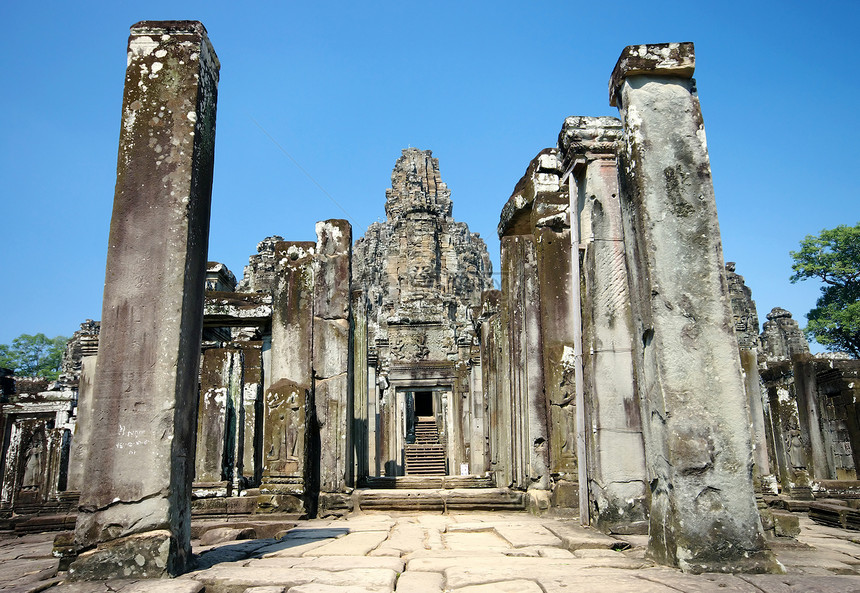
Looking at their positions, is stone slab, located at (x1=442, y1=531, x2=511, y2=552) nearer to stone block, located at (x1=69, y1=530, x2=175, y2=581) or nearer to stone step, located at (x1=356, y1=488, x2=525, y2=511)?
stone block, located at (x1=69, y1=530, x2=175, y2=581)

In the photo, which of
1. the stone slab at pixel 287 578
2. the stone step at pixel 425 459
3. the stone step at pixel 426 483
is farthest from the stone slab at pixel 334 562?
the stone step at pixel 425 459

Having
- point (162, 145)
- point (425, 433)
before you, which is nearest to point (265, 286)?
point (425, 433)

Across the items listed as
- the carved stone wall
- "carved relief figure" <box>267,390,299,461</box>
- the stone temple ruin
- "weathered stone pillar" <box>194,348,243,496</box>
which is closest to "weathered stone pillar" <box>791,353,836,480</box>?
the stone temple ruin

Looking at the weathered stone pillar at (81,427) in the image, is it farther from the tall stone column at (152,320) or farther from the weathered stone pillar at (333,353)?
the tall stone column at (152,320)

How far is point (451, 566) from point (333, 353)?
6.35 meters

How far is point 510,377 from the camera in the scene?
34.0ft

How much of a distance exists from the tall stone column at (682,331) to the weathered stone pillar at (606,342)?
5.91 feet

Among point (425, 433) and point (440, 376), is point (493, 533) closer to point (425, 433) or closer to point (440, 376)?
point (440, 376)

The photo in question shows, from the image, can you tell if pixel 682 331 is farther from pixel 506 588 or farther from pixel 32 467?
pixel 32 467

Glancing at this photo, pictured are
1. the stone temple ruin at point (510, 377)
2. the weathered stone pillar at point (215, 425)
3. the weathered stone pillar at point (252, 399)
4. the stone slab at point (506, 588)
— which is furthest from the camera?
the weathered stone pillar at point (252, 399)

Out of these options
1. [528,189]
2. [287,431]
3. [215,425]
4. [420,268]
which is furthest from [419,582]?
[420,268]

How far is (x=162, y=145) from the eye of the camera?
4645 mm

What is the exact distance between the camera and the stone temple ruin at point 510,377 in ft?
13.5

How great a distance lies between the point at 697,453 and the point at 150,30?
15.5 ft
